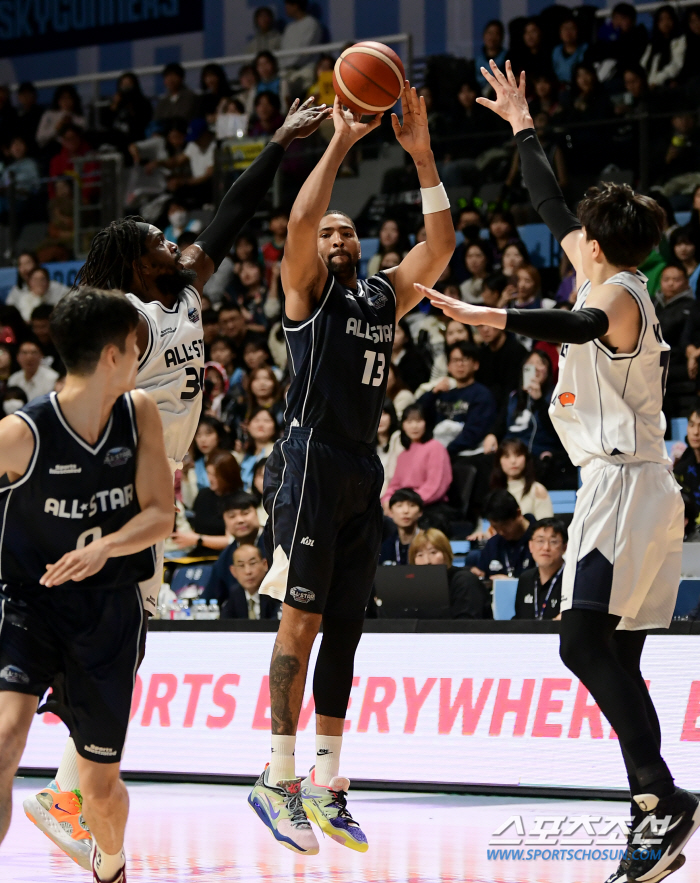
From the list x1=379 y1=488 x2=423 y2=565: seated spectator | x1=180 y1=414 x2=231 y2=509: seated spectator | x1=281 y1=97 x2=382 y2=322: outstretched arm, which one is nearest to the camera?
x1=281 y1=97 x2=382 y2=322: outstretched arm

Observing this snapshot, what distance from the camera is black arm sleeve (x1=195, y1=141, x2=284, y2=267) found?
5914mm

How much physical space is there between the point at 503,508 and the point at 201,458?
4.04 m

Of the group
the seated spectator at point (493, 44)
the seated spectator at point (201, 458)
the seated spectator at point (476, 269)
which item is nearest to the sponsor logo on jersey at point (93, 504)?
the seated spectator at point (201, 458)

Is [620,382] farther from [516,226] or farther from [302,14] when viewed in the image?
[302,14]

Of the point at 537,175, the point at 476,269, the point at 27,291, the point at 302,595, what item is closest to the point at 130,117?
the point at 27,291

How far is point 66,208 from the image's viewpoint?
16609mm

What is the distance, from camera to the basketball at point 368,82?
592 centimetres

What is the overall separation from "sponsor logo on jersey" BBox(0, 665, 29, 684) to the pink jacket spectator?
7130 millimetres

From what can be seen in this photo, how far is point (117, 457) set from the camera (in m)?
4.08

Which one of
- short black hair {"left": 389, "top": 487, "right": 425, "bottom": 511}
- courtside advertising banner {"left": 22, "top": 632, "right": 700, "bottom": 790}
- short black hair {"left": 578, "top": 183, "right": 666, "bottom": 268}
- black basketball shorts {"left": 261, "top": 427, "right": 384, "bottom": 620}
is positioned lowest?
courtside advertising banner {"left": 22, "top": 632, "right": 700, "bottom": 790}

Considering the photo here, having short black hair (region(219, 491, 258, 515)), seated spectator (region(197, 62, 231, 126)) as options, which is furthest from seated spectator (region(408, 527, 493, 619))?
seated spectator (region(197, 62, 231, 126))

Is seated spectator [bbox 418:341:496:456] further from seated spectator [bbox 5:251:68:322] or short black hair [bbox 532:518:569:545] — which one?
seated spectator [bbox 5:251:68:322]

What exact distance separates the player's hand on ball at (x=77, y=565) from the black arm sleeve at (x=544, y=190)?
8.86ft

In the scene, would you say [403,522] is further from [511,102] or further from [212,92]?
[212,92]
